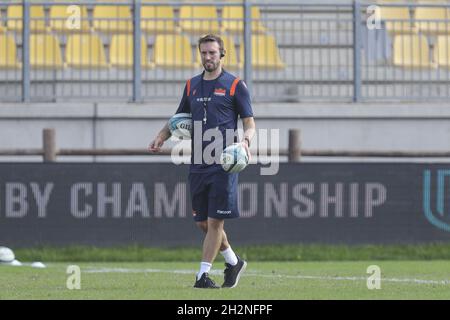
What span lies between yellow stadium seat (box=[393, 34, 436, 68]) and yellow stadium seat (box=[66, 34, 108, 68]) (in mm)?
4237

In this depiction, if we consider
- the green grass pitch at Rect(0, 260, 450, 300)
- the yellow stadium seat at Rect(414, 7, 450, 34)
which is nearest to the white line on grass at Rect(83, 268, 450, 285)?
the green grass pitch at Rect(0, 260, 450, 300)

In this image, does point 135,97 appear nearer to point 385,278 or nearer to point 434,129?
point 434,129

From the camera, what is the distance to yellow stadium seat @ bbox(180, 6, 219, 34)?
18875 mm

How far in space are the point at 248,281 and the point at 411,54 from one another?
8.01 metres

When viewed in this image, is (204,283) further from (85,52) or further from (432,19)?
(432,19)

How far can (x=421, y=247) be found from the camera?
1659cm

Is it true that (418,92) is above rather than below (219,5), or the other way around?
below

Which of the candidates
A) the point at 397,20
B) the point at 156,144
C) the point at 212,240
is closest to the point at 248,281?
the point at 212,240

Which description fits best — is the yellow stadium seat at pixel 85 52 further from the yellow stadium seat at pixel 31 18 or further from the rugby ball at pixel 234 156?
the rugby ball at pixel 234 156

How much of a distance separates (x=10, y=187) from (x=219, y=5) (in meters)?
4.28

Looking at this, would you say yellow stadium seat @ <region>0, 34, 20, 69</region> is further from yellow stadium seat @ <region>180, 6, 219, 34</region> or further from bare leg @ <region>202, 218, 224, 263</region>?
bare leg @ <region>202, 218, 224, 263</region>

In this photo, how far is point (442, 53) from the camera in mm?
18969

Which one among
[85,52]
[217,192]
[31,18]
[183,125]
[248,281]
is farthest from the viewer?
[85,52]
